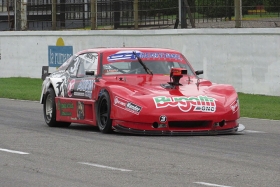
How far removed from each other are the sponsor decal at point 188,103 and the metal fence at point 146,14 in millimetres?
9251

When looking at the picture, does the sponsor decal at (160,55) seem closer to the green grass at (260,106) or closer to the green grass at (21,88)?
the green grass at (260,106)

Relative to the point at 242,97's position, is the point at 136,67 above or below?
above

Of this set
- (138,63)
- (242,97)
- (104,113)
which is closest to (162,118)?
(104,113)

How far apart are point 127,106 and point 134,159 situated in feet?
8.51

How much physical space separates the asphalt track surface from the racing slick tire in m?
0.44

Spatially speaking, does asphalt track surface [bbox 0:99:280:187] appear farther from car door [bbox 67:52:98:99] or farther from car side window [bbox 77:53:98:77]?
car side window [bbox 77:53:98:77]

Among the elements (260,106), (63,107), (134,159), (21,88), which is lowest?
(21,88)

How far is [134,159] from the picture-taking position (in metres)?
9.88

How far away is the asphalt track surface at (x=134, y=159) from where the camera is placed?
8.24 metres

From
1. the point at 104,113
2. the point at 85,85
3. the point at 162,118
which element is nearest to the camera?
the point at 162,118

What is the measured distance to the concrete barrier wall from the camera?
2139 centimetres

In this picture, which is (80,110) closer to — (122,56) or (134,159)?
(122,56)

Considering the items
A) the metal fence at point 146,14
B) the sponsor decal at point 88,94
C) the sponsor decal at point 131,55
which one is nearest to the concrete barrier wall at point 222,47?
the metal fence at point 146,14

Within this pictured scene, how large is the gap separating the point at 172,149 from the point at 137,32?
15.4 meters
